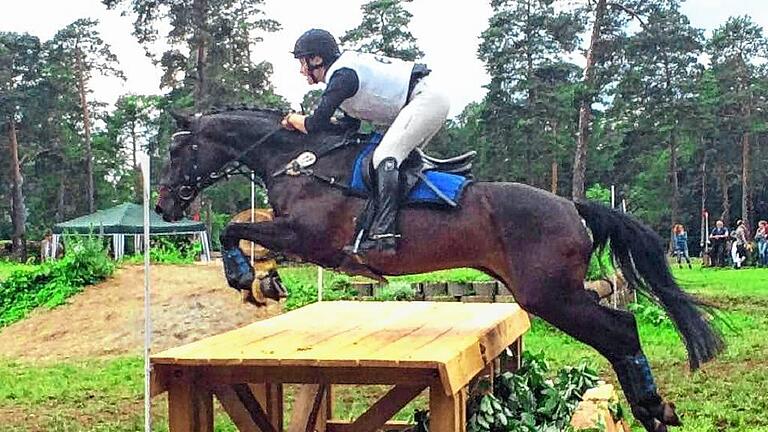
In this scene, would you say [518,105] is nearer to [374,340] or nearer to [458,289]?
[458,289]

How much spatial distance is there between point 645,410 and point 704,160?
112 feet

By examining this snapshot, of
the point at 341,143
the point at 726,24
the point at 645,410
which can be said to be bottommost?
the point at 645,410

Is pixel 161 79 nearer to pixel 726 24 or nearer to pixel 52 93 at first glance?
pixel 52 93

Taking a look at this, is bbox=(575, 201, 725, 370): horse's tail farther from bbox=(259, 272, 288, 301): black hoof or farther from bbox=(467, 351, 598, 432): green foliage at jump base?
bbox=(259, 272, 288, 301): black hoof

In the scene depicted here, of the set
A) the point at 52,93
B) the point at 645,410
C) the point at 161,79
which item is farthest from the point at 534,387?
the point at 52,93

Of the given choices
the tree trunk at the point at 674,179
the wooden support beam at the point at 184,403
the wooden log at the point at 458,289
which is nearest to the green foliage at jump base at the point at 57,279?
the wooden log at the point at 458,289

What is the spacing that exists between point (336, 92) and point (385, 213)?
1.64ft

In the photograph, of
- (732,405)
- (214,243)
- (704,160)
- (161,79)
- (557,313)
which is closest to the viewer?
(557,313)

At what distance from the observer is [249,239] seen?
3805 millimetres

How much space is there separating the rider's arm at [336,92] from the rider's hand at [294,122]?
7cm

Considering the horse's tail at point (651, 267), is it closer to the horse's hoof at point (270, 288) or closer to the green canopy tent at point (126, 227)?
the horse's hoof at point (270, 288)

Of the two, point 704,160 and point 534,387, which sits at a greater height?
point 704,160

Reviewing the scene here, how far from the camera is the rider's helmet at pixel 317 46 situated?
389cm

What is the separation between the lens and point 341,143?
156 inches
